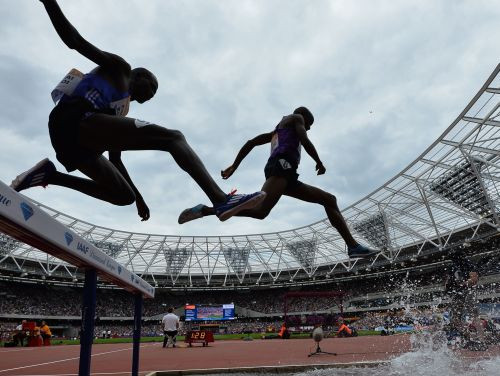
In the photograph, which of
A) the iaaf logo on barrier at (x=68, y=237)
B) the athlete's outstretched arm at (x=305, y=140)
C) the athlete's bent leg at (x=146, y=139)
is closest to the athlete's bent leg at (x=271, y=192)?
the athlete's outstretched arm at (x=305, y=140)

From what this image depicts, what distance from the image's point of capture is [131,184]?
324 cm

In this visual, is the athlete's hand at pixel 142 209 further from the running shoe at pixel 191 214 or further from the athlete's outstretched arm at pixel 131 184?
the running shoe at pixel 191 214

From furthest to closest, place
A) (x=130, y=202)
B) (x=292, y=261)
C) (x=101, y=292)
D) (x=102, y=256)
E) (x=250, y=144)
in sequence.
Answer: (x=101, y=292), (x=292, y=261), (x=250, y=144), (x=130, y=202), (x=102, y=256)

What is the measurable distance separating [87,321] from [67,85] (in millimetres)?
1544

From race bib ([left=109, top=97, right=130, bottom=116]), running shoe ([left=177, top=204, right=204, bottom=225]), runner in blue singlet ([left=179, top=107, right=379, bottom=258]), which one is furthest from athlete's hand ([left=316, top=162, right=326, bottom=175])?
race bib ([left=109, top=97, right=130, bottom=116])

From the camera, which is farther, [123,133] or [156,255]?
[156,255]

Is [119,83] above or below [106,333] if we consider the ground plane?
above

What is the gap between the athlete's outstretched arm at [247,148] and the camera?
3973mm

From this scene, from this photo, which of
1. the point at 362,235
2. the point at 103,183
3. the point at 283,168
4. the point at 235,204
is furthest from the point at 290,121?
the point at 362,235

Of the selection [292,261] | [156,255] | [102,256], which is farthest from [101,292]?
[102,256]

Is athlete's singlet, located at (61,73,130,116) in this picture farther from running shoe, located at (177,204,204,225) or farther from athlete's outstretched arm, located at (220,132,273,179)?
athlete's outstretched arm, located at (220,132,273,179)

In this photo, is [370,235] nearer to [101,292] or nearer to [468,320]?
[468,320]

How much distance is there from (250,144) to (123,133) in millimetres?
1905

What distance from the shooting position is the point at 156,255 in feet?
164
